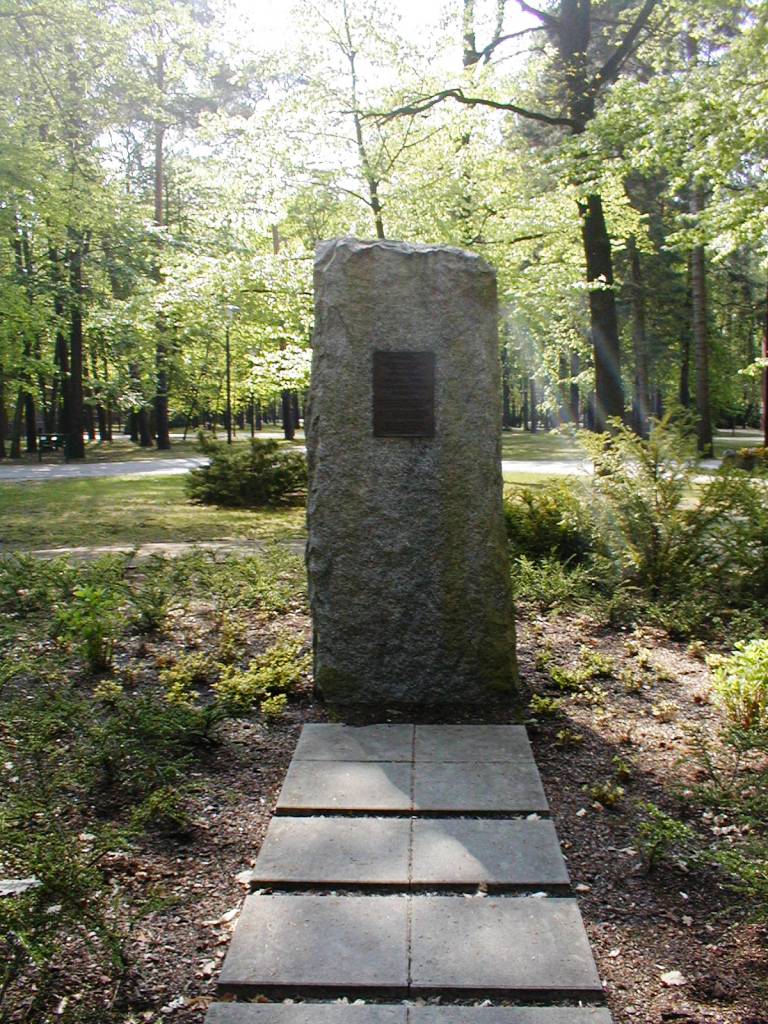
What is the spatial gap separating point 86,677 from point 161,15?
17966mm

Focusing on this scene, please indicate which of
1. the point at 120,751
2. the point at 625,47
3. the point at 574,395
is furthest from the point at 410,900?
the point at 574,395

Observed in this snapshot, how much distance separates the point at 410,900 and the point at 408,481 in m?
2.24

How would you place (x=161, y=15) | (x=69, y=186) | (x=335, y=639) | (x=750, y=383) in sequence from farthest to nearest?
(x=750, y=383), (x=161, y=15), (x=69, y=186), (x=335, y=639)

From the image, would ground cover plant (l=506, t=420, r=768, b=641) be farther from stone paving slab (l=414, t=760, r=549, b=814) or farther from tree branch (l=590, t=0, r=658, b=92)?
tree branch (l=590, t=0, r=658, b=92)

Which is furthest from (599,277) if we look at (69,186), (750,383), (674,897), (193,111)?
(750,383)

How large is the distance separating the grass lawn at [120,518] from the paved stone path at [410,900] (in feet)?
23.5

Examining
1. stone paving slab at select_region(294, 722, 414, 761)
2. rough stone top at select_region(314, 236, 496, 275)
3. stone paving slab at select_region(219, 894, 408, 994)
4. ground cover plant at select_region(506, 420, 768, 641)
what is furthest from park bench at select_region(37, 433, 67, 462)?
stone paving slab at select_region(219, 894, 408, 994)

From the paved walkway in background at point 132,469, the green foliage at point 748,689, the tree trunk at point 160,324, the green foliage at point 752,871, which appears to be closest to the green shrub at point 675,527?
the green foliage at point 748,689

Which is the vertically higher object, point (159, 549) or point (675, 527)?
point (675, 527)

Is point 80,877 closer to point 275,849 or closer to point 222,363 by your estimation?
point 275,849

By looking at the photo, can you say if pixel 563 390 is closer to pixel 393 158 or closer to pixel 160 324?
pixel 160 324

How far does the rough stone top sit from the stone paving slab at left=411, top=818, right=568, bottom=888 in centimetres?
277

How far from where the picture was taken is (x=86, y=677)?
514cm

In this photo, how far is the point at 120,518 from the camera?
12656 millimetres
